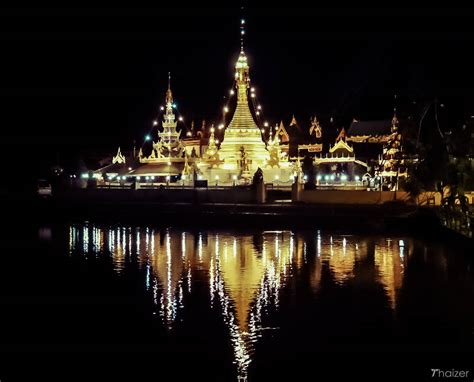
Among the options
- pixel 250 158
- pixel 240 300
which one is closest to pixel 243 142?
pixel 250 158

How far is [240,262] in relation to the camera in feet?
52.1

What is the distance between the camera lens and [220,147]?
115 feet

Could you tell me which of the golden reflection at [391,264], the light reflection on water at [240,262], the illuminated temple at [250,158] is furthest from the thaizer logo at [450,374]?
the illuminated temple at [250,158]

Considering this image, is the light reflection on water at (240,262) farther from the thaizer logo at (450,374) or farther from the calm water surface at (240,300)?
the thaizer logo at (450,374)

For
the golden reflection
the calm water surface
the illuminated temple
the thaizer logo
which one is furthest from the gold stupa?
the thaizer logo

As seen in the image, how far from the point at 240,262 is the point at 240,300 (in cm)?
400

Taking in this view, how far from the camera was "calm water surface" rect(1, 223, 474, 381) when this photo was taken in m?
9.48

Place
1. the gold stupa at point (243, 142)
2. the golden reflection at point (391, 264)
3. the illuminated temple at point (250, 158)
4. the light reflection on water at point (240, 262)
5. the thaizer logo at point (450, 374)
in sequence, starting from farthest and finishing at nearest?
1. the gold stupa at point (243, 142)
2. the illuminated temple at point (250, 158)
3. the golden reflection at point (391, 264)
4. the light reflection on water at point (240, 262)
5. the thaizer logo at point (450, 374)

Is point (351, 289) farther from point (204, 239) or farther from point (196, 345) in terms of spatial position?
point (204, 239)

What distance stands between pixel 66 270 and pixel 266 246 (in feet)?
16.5

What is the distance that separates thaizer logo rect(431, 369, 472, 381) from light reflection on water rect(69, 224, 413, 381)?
1964mm

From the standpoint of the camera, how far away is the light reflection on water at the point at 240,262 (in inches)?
440

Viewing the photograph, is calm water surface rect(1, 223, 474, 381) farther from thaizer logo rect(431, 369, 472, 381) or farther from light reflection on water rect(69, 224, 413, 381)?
thaizer logo rect(431, 369, 472, 381)

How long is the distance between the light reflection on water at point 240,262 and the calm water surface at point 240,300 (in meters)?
0.03
